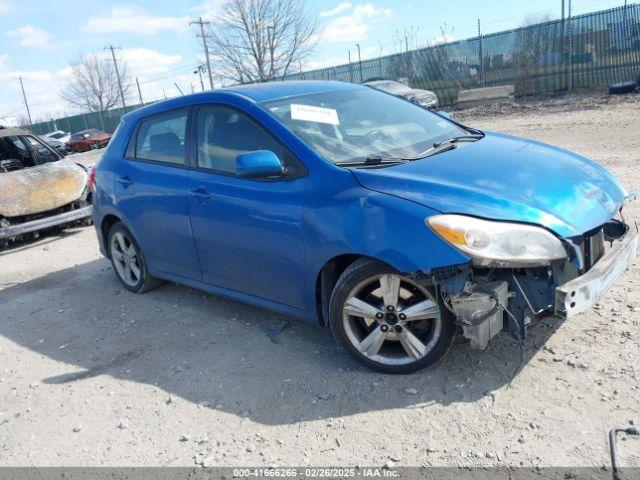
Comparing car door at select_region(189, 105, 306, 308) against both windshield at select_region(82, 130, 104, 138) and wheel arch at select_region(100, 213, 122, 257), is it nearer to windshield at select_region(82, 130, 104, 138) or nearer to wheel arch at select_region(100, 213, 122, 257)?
wheel arch at select_region(100, 213, 122, 257)

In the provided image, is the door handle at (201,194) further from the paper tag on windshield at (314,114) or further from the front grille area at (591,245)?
the front grille area at (591,245)

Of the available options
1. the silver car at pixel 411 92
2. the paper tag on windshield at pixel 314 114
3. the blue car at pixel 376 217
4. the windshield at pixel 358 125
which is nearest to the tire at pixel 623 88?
the silver car at pixel 411 92

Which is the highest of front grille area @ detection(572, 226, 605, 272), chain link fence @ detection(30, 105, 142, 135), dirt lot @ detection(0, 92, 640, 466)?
chain link fence @ detection(30, 105, 142, 135)

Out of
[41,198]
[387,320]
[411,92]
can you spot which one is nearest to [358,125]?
[387,320]

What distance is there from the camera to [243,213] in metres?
3.85

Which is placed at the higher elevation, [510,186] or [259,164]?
[259,164]

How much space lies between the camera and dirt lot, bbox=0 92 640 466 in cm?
281

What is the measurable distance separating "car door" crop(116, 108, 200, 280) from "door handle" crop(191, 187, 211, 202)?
0.12 meters

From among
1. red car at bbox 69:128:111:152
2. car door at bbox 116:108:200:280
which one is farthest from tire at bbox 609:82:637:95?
red car at bbox 69:128:111:152

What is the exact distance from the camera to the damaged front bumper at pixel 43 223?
7.98m

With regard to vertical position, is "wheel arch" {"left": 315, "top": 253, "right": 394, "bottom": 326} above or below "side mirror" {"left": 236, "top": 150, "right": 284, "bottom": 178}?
below

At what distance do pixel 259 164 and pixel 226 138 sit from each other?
2.52 ft

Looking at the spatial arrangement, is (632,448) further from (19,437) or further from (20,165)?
(20,165)

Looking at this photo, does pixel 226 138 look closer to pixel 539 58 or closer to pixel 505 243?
pixel 505 243
